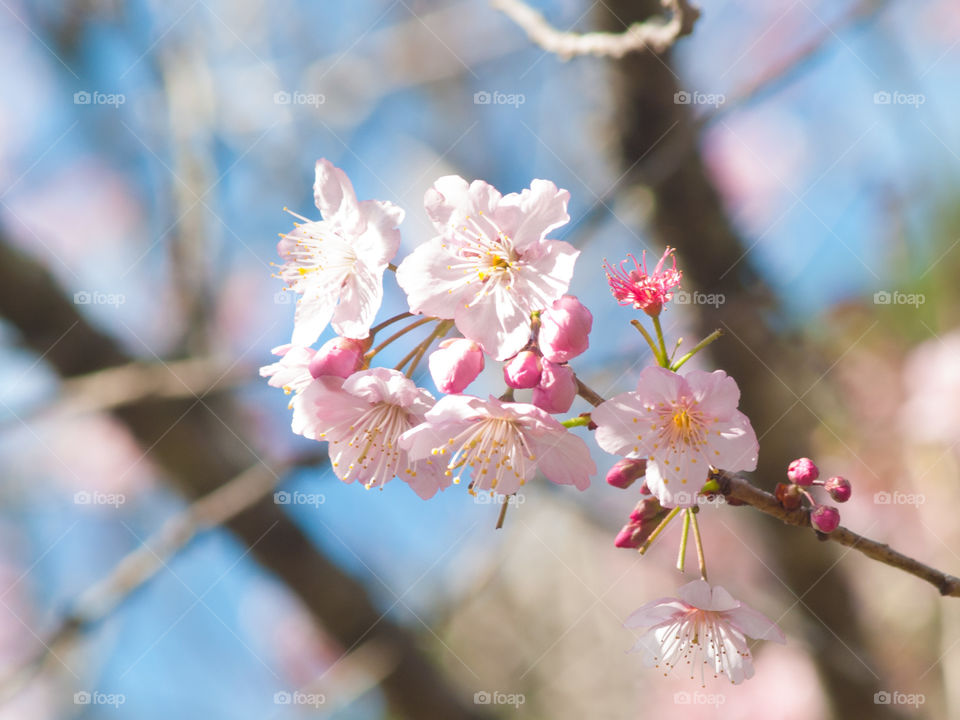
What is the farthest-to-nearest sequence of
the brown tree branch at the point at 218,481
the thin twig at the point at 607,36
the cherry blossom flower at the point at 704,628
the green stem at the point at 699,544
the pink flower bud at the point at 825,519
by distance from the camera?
the brown tree branch at the point at 218,481
the thin twig at the point at 607,36
the cherry blossom flower at the point at 704,628
the green stem at the point at 699,544
the pink flower bud at the point at 825,519

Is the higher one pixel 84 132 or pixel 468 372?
pixel 84 132

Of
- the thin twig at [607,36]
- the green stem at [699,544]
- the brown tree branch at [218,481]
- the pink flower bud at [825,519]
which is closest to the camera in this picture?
the pink flower bud at [825,519]

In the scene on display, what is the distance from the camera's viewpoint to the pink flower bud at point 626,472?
99cm

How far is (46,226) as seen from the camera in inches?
193

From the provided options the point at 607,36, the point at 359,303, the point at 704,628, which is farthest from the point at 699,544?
the point at 607,36

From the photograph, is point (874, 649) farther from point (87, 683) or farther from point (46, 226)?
point (46, 226)

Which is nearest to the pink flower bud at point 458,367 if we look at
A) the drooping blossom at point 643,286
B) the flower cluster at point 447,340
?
the flower cluster at point 447,340

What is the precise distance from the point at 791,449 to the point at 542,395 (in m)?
1.67

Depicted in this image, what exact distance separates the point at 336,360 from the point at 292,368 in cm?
10

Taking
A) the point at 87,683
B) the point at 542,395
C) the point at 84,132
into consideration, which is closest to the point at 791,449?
the point at 542,395

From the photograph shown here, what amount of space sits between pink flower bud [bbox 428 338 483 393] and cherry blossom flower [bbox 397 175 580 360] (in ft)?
0.05

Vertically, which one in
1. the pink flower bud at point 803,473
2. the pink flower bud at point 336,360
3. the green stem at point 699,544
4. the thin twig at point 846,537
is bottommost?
the green stem at point 699,544

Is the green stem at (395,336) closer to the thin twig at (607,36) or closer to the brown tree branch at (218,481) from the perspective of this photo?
the thin twig at (607,36)

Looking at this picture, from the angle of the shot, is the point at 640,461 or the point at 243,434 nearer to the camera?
the point at 640,461
